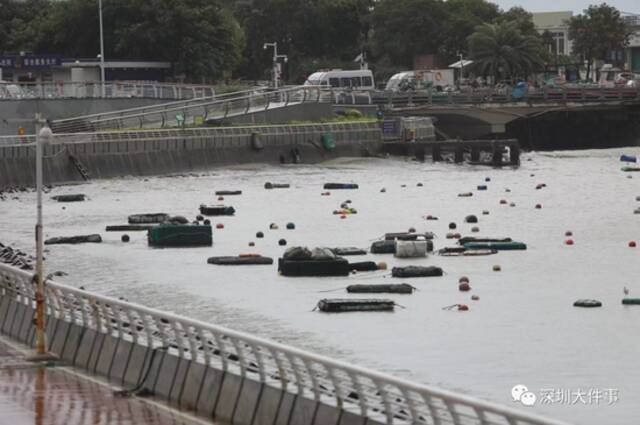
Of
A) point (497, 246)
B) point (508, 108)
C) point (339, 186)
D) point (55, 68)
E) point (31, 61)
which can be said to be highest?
point (31, 61)

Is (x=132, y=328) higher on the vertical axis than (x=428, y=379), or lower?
higher

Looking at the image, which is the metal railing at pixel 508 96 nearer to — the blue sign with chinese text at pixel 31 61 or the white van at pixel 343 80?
the white van at pixel 343 80

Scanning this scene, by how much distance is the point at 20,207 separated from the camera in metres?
94.2

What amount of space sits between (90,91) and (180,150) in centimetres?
1028

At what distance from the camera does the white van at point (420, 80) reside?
179750mm

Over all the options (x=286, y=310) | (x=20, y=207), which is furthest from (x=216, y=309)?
(x=20, y=207)

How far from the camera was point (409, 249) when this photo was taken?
68938mm

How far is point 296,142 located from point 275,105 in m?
7.17

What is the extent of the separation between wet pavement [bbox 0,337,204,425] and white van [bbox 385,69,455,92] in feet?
457

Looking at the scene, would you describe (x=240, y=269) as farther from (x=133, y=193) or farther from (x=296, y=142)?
(x=296, y=142)

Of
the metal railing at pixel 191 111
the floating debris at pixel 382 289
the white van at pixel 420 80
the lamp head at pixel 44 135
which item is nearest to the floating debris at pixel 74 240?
Result: the floating debris at pixel 382 289

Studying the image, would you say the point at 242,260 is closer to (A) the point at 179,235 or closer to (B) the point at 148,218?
(A) the point at 179,235

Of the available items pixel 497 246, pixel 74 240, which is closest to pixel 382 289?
pixel 497 246

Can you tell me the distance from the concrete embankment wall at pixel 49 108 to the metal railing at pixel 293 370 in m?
82.8
